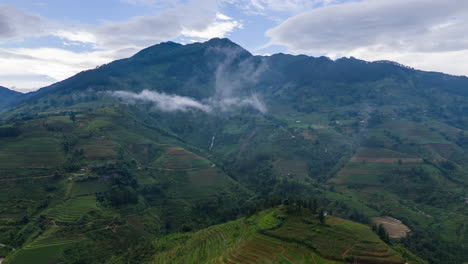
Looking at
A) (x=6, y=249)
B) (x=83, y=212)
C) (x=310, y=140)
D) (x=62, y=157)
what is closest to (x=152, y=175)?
(x=62, y=157)

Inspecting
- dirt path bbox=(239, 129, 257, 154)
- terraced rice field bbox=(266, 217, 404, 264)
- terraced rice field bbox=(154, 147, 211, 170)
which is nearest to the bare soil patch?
terraced rice field bbox=(266, 217, 404, 264)

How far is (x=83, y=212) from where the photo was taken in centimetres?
7225

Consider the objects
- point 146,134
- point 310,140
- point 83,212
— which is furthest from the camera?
point 310,140

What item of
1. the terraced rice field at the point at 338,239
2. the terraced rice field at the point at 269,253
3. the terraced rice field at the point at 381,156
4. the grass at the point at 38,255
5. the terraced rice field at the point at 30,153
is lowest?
the grass at the point at 38,255

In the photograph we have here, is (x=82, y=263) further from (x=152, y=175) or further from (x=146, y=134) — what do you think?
(x=146, y=134)

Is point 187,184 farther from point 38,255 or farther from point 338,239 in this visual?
point 338,239

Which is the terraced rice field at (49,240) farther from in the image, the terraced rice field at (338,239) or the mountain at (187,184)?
the terraced rice field at (338,239)

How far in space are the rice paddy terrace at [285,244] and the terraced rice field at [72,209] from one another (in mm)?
23046

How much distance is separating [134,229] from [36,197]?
90.4 feet

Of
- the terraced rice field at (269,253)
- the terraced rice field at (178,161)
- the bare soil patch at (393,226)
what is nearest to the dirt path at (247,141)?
the terraced rice field at (178,161)

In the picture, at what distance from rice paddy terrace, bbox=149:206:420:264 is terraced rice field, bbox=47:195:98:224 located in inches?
907

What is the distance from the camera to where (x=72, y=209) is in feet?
240

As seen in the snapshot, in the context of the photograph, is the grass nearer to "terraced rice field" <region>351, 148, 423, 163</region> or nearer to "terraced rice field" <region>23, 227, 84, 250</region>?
"terraced rice field" <region>23, 227, 84, 250</region>

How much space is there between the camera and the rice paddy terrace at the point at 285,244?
150 feet
